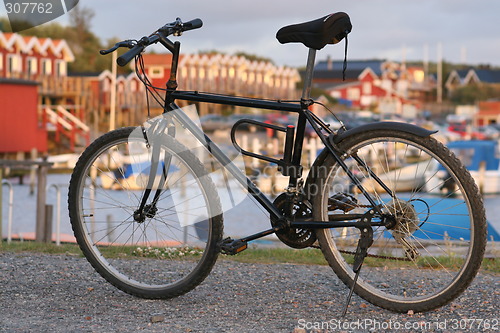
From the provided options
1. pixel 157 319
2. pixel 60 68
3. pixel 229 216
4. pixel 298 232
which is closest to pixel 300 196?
pixel 298 232

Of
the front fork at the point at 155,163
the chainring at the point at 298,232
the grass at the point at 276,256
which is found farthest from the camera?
the grass at the point at 276,256

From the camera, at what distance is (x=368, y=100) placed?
97.3 metres

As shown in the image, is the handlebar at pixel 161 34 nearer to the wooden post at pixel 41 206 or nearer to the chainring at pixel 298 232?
the chainring at pixel 298 232

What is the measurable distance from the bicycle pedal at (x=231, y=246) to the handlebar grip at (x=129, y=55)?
3.38 ft

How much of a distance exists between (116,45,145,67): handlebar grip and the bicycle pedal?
1029mm

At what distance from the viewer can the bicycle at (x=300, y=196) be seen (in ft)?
11.9

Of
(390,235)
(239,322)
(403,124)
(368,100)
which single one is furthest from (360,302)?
(368,100)

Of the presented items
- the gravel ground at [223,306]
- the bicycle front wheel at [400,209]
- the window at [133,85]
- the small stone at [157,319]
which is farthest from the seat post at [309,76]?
the window at [133,85]

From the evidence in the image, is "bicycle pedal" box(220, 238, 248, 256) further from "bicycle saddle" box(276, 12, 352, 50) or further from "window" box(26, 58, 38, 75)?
"window" box(26, 58, 38, 75)

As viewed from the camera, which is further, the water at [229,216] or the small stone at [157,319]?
the water at [229,216]

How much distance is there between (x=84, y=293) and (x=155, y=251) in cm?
121

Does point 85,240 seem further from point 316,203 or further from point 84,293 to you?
point 316,203

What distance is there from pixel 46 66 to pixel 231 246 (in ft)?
152

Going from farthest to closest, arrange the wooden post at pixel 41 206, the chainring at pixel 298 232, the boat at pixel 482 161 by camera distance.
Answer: the boat at pixel 482 161 → the wooden post at pixel 41 206 → the chainring at pixel 298 232
